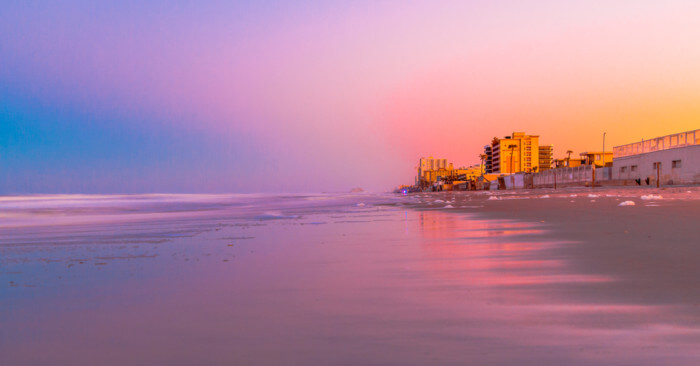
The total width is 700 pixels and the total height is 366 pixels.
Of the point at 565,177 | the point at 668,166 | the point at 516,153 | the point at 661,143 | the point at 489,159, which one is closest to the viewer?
the point at 668,166

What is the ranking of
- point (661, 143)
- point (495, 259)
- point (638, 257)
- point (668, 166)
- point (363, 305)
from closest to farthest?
point (363, 305)
point (638, 257)
point (495, 259)
point (668, 166)
point (661, 143)

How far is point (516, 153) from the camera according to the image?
140 m

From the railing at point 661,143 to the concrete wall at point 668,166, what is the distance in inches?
28.9

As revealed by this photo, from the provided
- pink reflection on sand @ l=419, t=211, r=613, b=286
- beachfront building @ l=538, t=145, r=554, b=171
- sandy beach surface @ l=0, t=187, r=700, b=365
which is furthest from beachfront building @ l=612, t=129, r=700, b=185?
beachfront building @ l=538, t=145, r=554, b=171

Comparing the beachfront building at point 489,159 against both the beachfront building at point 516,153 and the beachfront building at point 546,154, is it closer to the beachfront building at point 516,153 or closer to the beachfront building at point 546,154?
the beachfront building at point 516,153

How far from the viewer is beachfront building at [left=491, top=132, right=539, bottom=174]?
138m

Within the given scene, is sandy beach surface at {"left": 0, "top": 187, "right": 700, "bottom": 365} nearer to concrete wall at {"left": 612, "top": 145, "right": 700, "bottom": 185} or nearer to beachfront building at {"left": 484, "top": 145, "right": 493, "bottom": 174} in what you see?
concrete wall at {"left": 612, "top": 145, "right": 700, "bottom": 185}

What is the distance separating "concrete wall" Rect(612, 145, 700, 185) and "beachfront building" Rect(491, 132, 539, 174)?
321 ft

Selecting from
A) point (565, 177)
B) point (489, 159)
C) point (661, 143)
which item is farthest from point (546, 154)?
point (661, 143)

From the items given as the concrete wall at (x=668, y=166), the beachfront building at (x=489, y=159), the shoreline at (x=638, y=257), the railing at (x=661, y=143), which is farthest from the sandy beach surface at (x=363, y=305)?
the beachfront building at (x=489, y=159)

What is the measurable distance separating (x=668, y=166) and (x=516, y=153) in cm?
11092

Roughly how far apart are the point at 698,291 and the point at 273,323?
313 centimetres

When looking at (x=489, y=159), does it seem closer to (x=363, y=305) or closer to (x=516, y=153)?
(x=516, y=153)

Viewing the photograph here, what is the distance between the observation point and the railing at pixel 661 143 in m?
32.8
